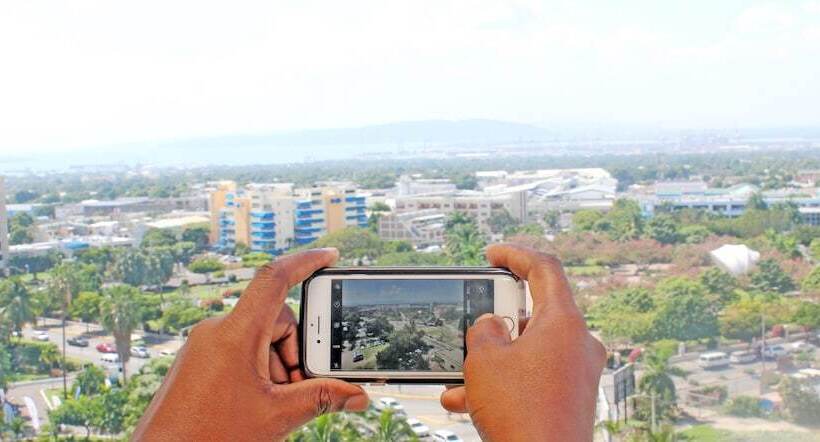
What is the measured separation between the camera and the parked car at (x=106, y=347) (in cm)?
679

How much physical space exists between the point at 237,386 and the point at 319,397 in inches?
2.0

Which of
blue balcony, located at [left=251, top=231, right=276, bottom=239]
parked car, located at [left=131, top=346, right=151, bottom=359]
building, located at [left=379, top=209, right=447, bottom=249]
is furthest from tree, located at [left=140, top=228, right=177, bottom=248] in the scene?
parked car, located at [left=131, top=346, right=151, bottom=359]

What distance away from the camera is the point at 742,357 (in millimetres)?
6285

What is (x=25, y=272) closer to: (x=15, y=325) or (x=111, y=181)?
(x=15, y=325)

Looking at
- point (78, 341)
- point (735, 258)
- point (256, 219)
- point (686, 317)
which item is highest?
point (256, 219)

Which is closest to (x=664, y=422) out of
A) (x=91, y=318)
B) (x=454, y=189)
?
(x=91, y=318)

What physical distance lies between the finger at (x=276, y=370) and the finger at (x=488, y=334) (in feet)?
0.42

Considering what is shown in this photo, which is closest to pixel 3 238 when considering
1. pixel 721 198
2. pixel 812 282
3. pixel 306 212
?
pixel 306 212

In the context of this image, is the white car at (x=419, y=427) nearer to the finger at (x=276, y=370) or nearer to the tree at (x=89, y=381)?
the tree at (x=89, y=381)

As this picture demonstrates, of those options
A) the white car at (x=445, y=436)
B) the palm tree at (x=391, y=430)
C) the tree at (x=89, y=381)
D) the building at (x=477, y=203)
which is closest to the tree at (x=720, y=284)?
the building at (x=477, y=203)

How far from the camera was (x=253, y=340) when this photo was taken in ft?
1.35

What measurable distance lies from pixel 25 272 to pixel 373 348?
7.76m

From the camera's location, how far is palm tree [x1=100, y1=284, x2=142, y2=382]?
6.67 m

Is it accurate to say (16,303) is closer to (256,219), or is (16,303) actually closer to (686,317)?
(256,219)
